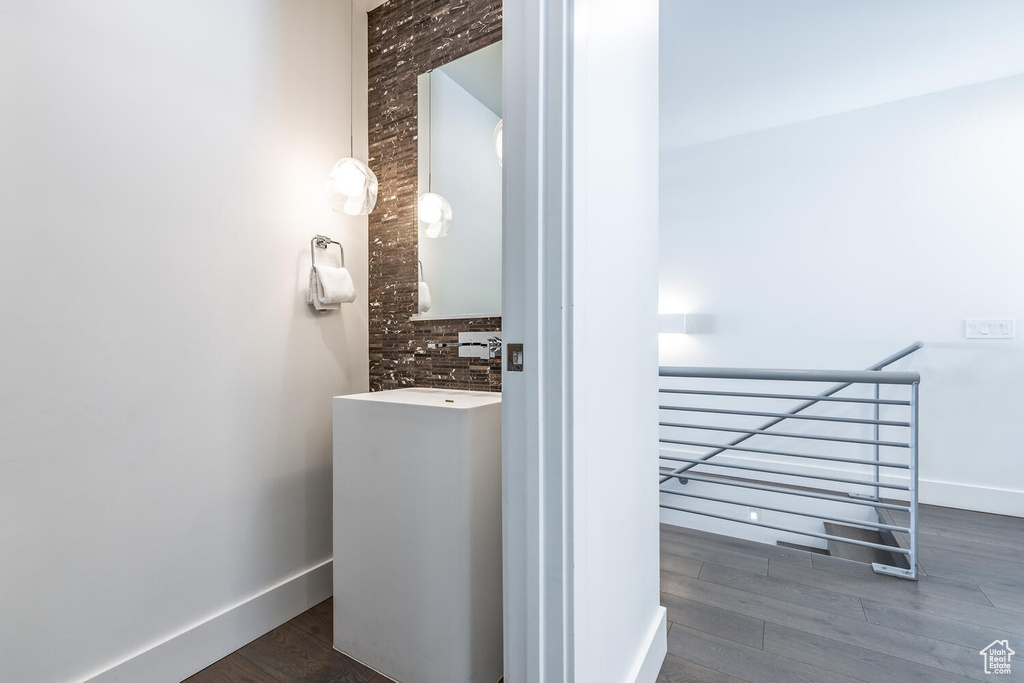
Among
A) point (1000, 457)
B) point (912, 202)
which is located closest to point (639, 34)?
point (912, 202)

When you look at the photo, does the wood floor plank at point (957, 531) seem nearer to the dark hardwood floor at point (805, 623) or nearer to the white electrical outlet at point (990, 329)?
the dark hardwood floor at point (805, 623)

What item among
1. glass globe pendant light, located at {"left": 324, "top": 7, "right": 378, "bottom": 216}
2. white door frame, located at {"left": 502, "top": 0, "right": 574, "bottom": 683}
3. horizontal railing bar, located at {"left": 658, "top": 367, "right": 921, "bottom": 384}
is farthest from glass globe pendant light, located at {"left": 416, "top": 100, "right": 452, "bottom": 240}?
horizontal railing bar, located at {"left": 658, "top": 367, "right": 921, "bottom": 384}

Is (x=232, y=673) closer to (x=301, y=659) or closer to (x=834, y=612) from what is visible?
(x=301, y=659)

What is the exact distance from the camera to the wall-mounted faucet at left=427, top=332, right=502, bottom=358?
155 cm

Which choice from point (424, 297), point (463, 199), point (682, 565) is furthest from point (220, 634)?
point (682, 565)

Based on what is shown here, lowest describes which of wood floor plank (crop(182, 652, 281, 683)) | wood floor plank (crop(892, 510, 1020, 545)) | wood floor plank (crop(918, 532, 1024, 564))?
wood floor plank (crop(892, 510, 1020, 545))

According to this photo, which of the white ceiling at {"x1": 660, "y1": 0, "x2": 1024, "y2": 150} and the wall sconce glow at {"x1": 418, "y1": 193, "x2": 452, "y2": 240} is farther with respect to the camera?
the white ceiling at {"x1": 660, "y1": 0, "x2": 1024, "y2": 150}

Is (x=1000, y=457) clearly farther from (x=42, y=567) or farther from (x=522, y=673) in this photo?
→ (x=42, y=567)

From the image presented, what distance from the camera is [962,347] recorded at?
2.68 meters

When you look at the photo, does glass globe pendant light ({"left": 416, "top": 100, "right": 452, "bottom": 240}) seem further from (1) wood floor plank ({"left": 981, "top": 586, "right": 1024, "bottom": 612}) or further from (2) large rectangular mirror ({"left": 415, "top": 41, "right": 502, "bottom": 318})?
(1) wood floor plank ({"left": 981, "top": 586, "right": 1024, "bottom": 612})

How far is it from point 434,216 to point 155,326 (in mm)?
966

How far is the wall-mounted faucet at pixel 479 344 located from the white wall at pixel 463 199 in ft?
0.30

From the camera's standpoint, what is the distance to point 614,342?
0.98 meters

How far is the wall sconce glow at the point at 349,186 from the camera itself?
65.4 inches
